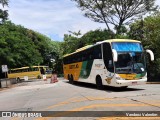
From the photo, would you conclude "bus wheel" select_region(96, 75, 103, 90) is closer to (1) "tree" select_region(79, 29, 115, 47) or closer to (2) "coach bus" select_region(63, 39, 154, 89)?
(2) "coach bus" select_region(63, 39, 154, 89)

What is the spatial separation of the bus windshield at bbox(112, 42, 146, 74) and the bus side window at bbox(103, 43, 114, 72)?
1.55ft

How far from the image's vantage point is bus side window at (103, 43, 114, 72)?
69.6 feet

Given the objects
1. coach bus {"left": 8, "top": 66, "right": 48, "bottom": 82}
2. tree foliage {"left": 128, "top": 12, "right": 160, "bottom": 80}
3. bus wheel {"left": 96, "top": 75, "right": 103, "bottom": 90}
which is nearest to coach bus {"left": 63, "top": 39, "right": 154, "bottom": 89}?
bus wheel {"left": 96, "top": 75, "right": 103, "bottom": 90}

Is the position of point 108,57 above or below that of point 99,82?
above

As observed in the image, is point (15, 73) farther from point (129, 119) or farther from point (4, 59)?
point (129, 119)

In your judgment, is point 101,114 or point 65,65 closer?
point 101,114

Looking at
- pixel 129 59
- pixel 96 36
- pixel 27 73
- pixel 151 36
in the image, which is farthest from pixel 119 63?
pixel 27 73

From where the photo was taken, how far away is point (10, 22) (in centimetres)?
5622

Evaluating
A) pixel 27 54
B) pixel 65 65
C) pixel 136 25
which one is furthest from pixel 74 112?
pixel 27 54

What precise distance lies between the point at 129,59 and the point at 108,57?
1434 mm

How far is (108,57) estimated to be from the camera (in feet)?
70.8

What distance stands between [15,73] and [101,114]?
5535cm


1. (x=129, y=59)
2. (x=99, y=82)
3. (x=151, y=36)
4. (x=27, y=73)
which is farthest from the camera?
(x=27, y=73)

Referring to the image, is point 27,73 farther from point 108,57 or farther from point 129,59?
point 129,59
